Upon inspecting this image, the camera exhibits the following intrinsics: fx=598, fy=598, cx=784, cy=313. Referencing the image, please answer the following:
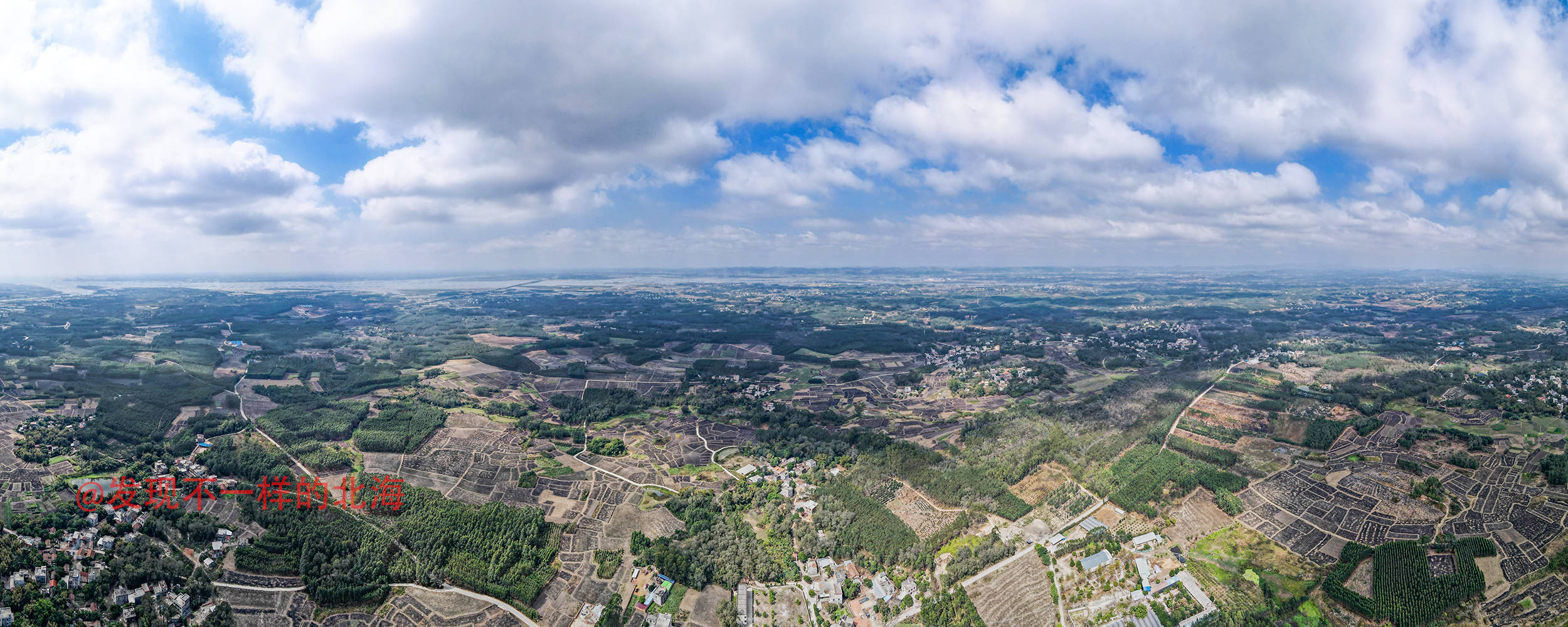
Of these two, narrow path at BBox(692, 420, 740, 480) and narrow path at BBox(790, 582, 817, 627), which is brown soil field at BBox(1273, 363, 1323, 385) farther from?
narrow path at BBox(790, 582, 817, 627)

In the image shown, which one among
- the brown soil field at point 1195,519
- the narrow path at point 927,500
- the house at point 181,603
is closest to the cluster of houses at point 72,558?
the house at point 181,603

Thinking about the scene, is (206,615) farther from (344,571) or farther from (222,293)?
(222,293)

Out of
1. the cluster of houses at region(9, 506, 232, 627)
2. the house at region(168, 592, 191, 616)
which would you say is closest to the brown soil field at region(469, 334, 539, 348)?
the cluster of houses at region(9, 506, 232, 627)

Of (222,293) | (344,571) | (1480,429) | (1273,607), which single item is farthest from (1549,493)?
(222,293)

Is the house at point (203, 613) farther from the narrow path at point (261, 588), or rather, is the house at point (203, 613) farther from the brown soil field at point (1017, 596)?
the brown soil field at point (1017, 596)

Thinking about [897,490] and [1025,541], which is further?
[897,490]
